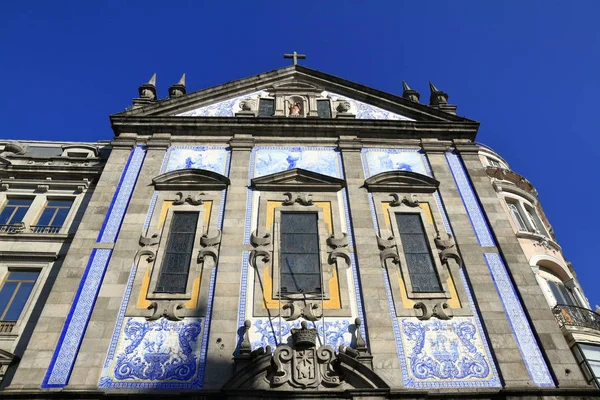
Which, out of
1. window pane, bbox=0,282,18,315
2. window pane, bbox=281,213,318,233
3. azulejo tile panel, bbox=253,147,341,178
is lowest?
window pane, bbox=0,282,18,315

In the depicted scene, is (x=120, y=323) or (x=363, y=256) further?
(x=363, y=256)

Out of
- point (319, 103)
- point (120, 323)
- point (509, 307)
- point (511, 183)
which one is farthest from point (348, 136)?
point (120, 323)

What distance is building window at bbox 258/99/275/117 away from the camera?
19031 mm

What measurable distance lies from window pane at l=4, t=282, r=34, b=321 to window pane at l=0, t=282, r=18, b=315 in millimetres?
163

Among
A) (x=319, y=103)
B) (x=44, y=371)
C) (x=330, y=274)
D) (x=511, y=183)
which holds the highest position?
(x=319, y=103)

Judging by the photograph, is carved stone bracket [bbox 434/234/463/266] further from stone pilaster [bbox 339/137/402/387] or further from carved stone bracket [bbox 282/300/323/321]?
carved stone bracket [bbox 282/300/323/321]

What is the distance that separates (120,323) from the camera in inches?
481

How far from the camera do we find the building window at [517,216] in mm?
17406

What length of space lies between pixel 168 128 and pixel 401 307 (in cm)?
1058

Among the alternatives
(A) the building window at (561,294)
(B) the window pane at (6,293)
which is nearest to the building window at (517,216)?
(A) the building window at (561,294)

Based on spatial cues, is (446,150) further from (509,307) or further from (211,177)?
(211,177)

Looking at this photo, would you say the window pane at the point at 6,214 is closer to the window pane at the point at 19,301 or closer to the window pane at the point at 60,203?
the window pane at the point at 60,203

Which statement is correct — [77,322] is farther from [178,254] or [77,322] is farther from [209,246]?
[209,246]

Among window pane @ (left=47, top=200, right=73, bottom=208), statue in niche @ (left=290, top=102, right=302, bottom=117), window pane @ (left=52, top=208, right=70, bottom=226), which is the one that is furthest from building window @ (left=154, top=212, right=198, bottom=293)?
statue in niche @ (left=290, top=102, right=302, bottom=117)
